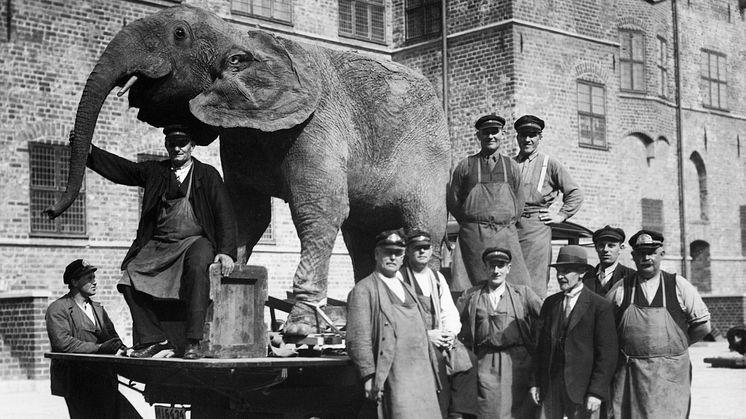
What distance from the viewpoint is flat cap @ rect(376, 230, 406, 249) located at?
654 centimetres

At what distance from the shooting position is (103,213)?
19.7 metres

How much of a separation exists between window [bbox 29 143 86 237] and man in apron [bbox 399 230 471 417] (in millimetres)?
13030

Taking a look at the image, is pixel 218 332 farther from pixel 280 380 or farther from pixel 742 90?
pixel 742 90

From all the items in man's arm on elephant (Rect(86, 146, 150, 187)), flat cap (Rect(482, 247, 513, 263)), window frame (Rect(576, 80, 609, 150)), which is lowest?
flat cap (Rect(482, 247, 513, 263))

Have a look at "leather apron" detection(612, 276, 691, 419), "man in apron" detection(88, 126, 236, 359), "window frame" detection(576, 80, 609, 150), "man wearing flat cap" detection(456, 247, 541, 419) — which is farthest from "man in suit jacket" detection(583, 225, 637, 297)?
"window frame" detection(576, 80, 609, 150)

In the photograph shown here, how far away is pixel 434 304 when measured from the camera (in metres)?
6.98

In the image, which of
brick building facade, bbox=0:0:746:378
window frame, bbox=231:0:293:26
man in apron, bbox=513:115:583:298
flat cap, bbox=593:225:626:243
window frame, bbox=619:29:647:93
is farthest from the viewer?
window frame, bbox=619:29:647:93

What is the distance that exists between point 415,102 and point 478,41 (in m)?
15.8

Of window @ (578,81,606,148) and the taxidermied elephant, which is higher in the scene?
window @ (578,81,606,148)

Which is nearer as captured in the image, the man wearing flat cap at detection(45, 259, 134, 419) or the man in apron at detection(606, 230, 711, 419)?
the man in apron at detection(606, 230, 711, 419)

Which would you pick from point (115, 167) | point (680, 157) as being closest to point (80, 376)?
point (115, 167)

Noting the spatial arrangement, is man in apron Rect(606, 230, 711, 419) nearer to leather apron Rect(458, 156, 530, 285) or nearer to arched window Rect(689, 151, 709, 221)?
leather apron Rect(458, 156, 530, 285)

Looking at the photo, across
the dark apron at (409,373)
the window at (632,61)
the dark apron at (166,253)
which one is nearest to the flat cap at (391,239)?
the dark apron at (409,373)

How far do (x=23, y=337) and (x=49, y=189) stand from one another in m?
3.83
